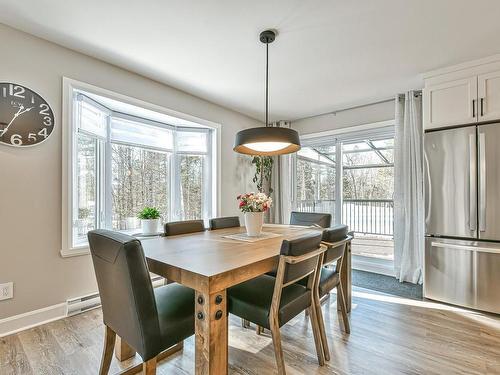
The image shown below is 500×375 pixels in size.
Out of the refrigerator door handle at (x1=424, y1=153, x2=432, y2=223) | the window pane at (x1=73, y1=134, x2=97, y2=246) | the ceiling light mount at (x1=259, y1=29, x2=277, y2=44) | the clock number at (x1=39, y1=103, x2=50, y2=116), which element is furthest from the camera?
the refrigerator door handle at (x1=424, y1=153, x2=432, y2=223)

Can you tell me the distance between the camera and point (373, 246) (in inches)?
172

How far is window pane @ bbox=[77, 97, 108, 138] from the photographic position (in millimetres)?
2793

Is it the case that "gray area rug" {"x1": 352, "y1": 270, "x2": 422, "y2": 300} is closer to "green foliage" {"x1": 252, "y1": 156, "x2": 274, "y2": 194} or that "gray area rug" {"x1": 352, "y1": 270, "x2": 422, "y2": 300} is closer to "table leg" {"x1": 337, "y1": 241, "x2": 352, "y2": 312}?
"table leg" {"x1": 337, "y1": 241, "x2": 352, "y2": 312}

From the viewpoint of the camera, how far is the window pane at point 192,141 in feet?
13.1

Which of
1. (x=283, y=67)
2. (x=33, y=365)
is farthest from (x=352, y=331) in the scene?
(x=283, y=67)

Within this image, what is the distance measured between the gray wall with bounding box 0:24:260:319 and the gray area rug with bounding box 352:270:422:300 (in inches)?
126

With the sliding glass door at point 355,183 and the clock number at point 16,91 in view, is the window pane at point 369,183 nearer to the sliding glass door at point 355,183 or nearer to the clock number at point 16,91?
the sliding glass door at point 355,183

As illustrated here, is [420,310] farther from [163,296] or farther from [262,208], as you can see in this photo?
[163,296]

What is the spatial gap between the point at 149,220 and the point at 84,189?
811 millimetres

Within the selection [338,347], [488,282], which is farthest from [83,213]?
[488,282]

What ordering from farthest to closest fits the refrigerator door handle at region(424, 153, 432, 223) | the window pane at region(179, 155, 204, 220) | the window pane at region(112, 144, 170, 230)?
the window pane at region(179, 155, 204, 220) < the window pane at region(112, 144, 170, 230) < the refrigerator door handle at region(424, 153, 432, 223)

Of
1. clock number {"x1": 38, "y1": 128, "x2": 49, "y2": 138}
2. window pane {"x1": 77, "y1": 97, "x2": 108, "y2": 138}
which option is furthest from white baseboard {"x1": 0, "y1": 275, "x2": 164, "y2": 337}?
window pane {"x1": 77, "y1": 97, "x2": 108, "y2": 138}

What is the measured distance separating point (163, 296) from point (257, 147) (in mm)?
1522

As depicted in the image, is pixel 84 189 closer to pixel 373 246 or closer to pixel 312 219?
pixel 312 219
